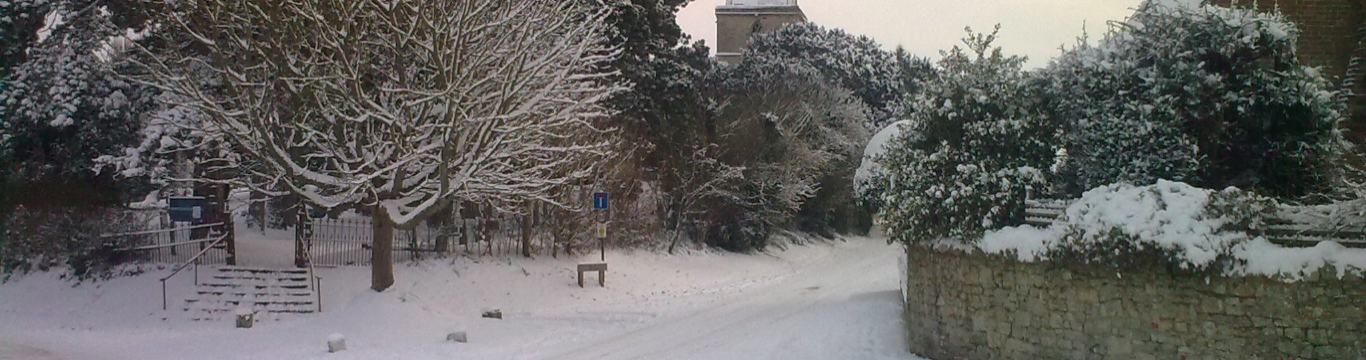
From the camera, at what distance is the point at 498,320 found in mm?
17594

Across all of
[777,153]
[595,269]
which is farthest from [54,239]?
[777,153]

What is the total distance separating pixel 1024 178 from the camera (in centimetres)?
1185

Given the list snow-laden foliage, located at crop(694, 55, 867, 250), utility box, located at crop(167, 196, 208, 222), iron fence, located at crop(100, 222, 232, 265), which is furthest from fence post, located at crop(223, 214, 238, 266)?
snow-laden foliage, located at crop(694, 55, 867, 250)

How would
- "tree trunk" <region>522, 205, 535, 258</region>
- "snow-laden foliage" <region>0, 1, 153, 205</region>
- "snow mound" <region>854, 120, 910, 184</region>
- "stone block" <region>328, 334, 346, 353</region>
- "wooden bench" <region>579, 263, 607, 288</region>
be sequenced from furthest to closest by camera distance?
"tree trunk" <region>522, 205, 535, 258</region> < "wooden bench" <region>579, 263, 607, 288</region> < "snow-laden foliage" <region>0, 1, 153, 205</region> < "snow mound" <region>854, 120, 910, 184</region> < "stone block" <region>328, 334, 346, 353</region>

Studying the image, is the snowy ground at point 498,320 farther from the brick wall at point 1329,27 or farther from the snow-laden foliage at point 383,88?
the brick wall at point 1329,27

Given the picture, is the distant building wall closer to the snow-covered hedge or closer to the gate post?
the snow-covered hedge

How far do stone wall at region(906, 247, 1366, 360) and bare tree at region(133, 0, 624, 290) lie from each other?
8434 millimetres

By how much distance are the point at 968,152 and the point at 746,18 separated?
5773 centimetres

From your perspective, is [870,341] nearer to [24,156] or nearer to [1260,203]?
[1260,203]

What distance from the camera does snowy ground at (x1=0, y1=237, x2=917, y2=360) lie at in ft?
45.6

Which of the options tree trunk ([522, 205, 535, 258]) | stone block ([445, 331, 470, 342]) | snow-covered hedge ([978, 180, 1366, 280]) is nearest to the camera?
snow-covered hedge ([978, 180, 1366, 280])

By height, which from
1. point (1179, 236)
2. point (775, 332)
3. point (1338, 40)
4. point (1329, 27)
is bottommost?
point (775, 332)

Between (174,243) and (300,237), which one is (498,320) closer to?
(300,237)

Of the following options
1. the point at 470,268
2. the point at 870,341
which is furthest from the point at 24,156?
the point at 870,341
